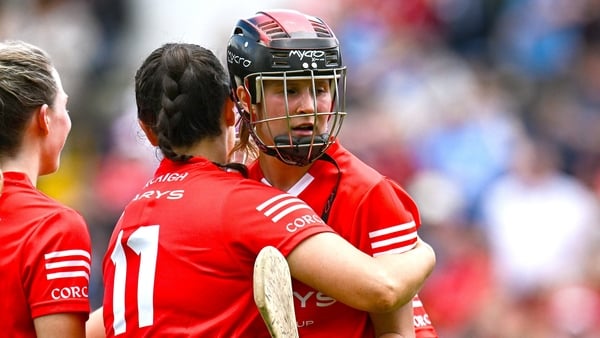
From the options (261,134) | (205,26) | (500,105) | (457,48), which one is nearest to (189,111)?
(261,134)

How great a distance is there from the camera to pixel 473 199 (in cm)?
845

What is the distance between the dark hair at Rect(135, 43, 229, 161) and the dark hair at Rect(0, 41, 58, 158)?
11.1 inches

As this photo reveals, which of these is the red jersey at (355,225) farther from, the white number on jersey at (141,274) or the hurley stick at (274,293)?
the white number on jersey at (141,274)

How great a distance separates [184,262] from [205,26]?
7.96 metres

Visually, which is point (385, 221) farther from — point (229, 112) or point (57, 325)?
point (57, 325)

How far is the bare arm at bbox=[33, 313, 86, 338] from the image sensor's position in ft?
11.6

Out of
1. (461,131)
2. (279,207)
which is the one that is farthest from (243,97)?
(461,131)

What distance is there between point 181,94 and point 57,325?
74 cm

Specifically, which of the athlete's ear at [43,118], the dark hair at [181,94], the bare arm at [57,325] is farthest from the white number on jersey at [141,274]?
the athlete's ear at [43,118]

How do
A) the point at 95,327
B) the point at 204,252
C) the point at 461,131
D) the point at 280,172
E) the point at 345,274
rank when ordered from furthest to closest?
the point at 461,131, the point at 95,327, the point at 280,172, the point at 204,252, the point at 345,274

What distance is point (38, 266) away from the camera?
3559 millimetres

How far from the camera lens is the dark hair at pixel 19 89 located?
367cm

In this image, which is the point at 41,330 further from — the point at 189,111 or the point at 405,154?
the point at 405,154

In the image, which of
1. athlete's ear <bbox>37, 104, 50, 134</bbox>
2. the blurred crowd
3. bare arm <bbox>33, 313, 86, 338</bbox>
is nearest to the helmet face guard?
athlete's ear <bbox>37, 104, 50, 134</bbox>
